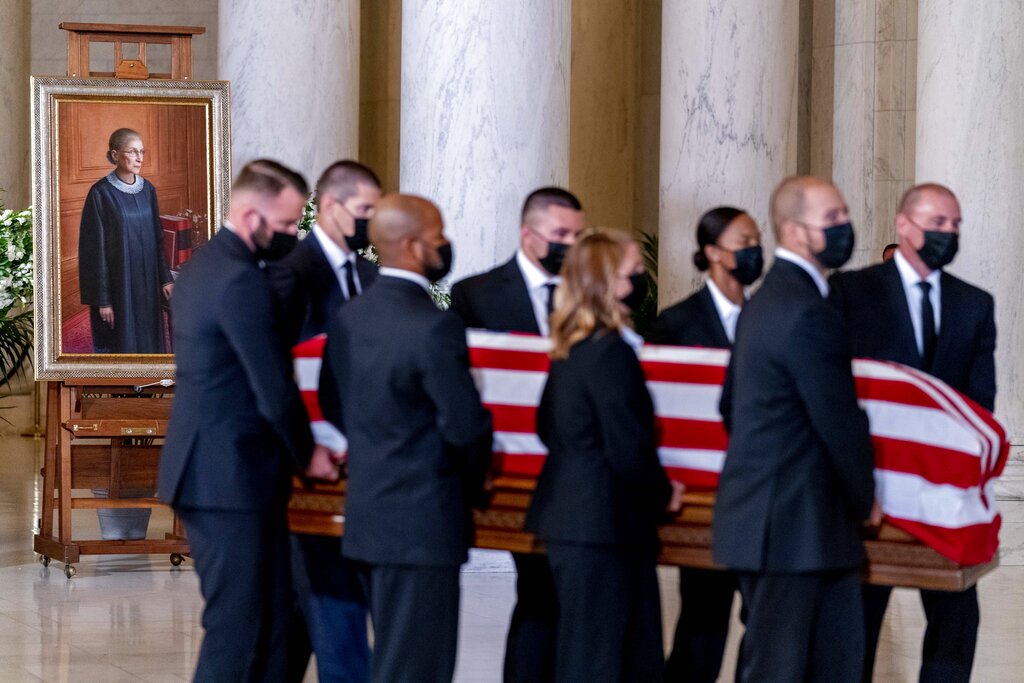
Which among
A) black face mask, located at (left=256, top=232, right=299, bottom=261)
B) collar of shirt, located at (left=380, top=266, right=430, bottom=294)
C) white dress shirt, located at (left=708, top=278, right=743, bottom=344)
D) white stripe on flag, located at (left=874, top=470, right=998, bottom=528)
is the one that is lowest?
white stripe on flag, located at (left=874, top=470, right=998, bottom=528)

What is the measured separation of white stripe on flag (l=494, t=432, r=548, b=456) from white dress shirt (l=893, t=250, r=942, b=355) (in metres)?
1.30

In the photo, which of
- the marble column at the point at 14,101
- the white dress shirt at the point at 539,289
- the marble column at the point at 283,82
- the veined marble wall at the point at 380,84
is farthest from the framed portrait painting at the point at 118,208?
the marble column at the point at 14,101

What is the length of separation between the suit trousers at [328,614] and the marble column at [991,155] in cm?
500

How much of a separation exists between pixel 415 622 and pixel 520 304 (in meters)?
1.48

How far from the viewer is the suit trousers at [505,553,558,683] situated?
5.11m

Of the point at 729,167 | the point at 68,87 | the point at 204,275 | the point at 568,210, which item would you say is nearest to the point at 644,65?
the point at 729,167

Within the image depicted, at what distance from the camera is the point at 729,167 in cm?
930

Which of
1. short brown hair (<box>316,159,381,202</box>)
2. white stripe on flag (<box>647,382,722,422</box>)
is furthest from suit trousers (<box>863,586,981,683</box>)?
short brown hair (<box>316,159,381,202</box>)

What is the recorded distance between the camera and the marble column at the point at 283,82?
31.4 feet

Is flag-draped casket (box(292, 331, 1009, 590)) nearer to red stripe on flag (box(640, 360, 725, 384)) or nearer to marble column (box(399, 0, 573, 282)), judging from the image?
red stripe on flag (box(640, 360, 725, 384))

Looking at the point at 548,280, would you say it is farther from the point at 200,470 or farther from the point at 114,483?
the point at 114,483

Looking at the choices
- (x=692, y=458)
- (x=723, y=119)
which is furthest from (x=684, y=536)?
(x=723, y=119)

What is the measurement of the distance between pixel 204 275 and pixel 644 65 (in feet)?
33.0

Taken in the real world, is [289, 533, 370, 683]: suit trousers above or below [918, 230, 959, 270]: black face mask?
below
